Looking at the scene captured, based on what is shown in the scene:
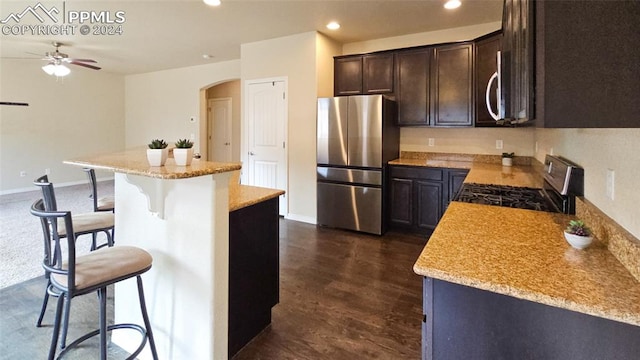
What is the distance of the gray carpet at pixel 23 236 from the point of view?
9.91 feet

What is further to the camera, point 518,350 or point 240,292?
point 240,292

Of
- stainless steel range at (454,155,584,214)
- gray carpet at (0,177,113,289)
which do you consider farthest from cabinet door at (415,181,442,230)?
gray carpet at (0,177,113,289)

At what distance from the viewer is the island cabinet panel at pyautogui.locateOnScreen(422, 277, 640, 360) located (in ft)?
2.83

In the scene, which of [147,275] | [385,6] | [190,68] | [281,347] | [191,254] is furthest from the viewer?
[190,68]

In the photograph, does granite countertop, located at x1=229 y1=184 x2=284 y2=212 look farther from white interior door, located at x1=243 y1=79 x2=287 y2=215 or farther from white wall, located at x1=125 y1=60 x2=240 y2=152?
white wall, located at x1=125 y1=60 x2=240 y2=152

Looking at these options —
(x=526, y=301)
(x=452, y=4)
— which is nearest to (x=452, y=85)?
(x=452, y=4)

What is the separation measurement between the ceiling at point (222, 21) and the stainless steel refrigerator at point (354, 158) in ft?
3.24

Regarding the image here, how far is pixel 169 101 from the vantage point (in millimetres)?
7758

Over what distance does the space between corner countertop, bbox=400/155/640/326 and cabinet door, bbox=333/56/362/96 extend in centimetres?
349

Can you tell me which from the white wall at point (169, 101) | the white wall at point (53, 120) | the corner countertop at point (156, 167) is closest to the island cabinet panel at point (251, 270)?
the corner countertop at point (156, 167)

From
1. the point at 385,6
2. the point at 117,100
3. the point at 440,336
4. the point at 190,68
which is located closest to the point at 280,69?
the point at 385,6

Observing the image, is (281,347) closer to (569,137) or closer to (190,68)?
(569,137)

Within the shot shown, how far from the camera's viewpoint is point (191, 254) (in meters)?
1.68

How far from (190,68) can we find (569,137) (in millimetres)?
7199
